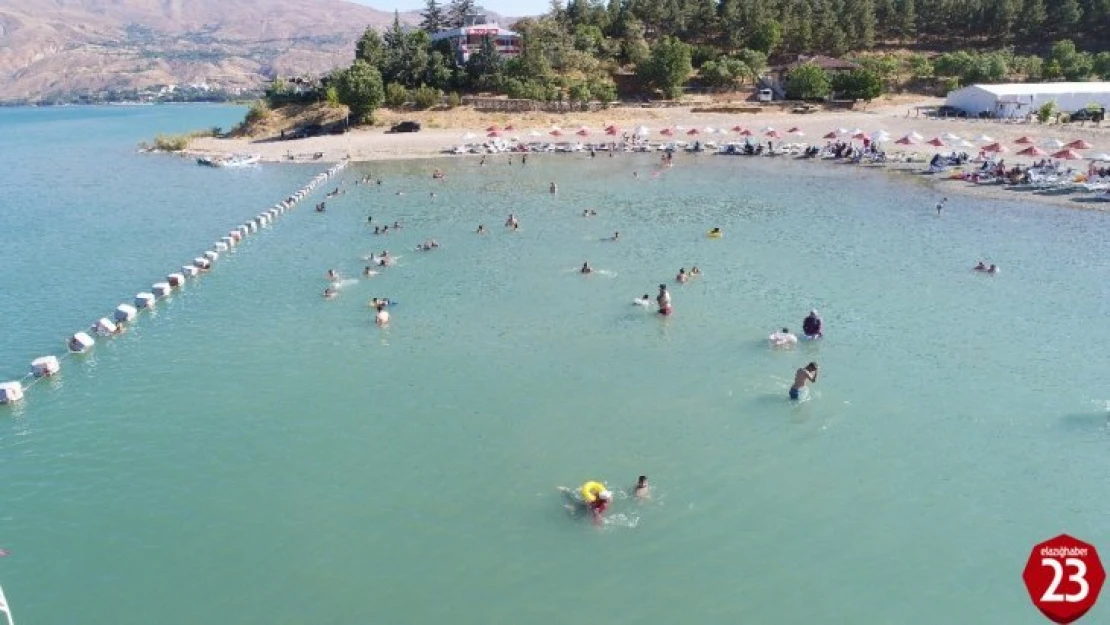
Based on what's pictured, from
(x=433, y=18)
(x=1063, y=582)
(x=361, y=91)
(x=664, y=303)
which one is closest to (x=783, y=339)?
(x=664, y=303)

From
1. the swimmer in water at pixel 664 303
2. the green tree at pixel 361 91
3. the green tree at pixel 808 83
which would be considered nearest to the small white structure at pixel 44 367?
the swimmer in water at pixel 664 303

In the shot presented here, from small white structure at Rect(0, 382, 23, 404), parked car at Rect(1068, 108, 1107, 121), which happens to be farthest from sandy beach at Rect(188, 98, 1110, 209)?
small white structure at Rect(0, 382, 23, 404)

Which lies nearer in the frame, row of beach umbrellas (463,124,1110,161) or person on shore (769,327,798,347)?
person on shore (769,327,798,347)

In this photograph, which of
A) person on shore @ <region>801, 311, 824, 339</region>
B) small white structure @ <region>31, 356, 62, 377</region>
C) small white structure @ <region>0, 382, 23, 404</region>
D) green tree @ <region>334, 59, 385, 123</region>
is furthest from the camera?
green tree @ <region>334, 59, 385, 123</region>

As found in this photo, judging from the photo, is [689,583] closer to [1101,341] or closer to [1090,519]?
[1090,519]

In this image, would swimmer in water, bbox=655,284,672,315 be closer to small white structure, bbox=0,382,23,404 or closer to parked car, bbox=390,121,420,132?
small white structure, bbox=0,382,23,404

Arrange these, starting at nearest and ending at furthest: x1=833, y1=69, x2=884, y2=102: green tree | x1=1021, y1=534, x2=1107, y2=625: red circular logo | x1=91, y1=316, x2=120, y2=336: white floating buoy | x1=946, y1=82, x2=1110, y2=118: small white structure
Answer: x1=1021, y1=534, x2=1107, y2=625: red circular logo → x1=91, y1=316, x2=120, y2=336: white floating buoy → x1=946, y1=82, x2=1110, y2=118: small white structure → x1=833, y1=69, x2=884, y2=102: green tree

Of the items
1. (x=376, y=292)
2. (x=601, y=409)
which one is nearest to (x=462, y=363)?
(x=601, y=409)

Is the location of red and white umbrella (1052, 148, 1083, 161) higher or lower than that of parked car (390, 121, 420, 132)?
lower
